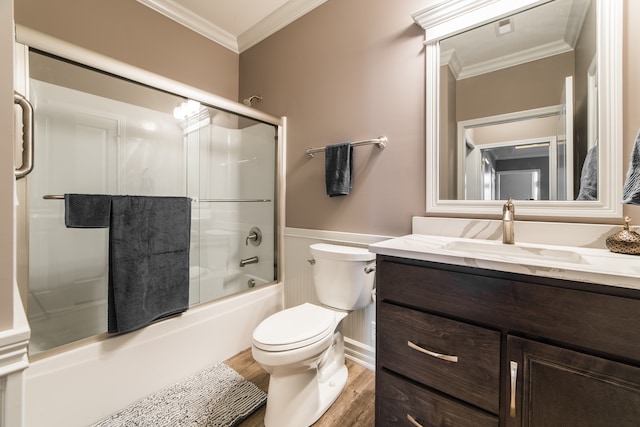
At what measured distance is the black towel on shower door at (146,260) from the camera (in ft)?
4.20

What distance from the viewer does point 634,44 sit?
979 millimetres

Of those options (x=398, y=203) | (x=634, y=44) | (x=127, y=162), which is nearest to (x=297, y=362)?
(x=398, y=203)

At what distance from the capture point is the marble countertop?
65cm

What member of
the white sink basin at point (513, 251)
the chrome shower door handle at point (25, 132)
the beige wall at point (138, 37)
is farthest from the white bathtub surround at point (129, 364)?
the beige wall at point (138, 37)

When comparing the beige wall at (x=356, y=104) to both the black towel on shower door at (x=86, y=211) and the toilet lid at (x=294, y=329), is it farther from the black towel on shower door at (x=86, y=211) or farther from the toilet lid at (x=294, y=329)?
the black towel on shower door at (x=86, y=211)

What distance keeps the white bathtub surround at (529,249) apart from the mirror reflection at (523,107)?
0.15 m

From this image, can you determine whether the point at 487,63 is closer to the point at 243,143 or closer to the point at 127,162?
the point at 243,143

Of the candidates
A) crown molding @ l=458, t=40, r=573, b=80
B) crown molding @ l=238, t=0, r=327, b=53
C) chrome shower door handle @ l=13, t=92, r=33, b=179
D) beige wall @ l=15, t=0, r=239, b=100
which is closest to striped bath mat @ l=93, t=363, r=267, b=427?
chrome shower door handle @ l=13, t=92, r=33, b=179

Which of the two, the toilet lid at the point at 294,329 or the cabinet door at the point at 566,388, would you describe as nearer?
the cabinet door at the point at 566,388

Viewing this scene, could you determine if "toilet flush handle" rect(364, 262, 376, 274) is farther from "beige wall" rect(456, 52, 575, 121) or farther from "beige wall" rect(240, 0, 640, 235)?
"beige wall" rect(456, 52, 575, 121)

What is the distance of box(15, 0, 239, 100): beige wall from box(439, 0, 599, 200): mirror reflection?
1.87m

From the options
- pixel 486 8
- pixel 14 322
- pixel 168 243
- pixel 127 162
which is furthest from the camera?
pixel 127 162

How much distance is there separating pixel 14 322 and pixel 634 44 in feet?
6.62

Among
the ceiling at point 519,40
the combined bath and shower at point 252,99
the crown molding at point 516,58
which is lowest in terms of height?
the crown molding at point 516,58
